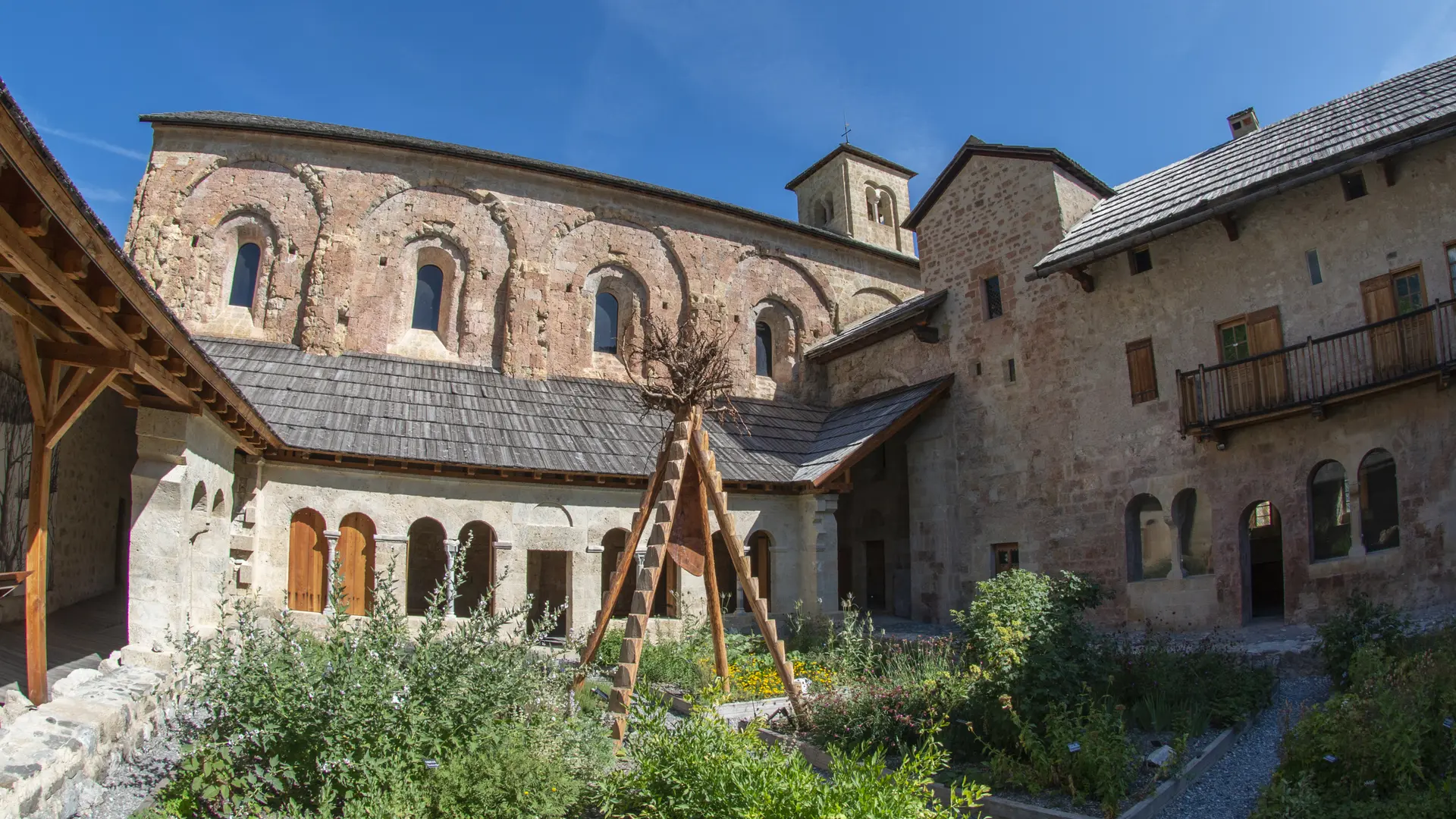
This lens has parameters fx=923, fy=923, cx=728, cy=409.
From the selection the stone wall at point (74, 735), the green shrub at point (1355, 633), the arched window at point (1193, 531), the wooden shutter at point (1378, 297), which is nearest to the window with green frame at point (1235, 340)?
the wooden shutter at point (1378, 297)

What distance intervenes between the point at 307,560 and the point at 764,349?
11851mm

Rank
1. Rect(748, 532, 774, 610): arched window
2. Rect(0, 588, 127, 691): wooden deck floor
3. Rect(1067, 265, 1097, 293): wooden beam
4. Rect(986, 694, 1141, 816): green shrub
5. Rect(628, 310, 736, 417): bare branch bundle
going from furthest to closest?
Rect(748, 532, 774, 610): arched window, Rect(1067, 265, 1097, 293): wooden beam, Rect(628, 310, 736, 417): bare branch bundle, Rect(0, 588, 127, 691): wooden deck floor, Rect(986, 694, 1141, 816): green shrub

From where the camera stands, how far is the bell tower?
95.6 feet

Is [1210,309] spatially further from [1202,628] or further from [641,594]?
[641,594]

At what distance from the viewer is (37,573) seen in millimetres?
6816

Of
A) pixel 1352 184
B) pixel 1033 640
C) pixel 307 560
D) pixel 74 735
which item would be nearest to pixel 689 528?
pixel 1033 640

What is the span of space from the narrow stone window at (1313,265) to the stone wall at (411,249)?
37.2ft

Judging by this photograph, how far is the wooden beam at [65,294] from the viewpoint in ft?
16.5

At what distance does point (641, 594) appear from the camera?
8367mm

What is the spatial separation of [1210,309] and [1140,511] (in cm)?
334

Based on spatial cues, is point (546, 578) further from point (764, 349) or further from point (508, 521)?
point (764, 349)

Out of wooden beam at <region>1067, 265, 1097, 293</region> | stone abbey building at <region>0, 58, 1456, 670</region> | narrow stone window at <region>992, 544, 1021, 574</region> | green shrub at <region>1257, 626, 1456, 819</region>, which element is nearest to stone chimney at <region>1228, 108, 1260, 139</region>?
stone abbey building at <region>0, 58, 1456, 670</region>

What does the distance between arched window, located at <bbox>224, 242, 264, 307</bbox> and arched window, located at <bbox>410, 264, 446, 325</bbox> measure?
295cm

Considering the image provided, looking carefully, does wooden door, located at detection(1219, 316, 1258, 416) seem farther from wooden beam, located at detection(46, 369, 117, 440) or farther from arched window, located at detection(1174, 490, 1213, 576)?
wooden beam, located at detection(46, 369, 117, 440)
